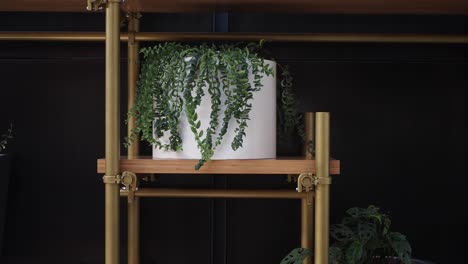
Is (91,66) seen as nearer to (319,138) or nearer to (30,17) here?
(30,17)

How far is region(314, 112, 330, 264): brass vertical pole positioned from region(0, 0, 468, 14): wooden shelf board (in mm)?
293

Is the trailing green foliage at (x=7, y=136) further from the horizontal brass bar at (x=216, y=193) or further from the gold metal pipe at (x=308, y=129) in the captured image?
the gold metal pipe at (x=308, y=129)

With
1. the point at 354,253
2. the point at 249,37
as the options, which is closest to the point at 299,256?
the point at 354,253

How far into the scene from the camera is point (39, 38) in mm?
1267

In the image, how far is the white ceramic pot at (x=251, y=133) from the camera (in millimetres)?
990

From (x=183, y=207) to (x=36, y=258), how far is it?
40 centimetres

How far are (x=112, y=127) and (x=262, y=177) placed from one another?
1.68 ft

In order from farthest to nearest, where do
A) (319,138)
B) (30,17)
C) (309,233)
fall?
(30,17) < (309,233) < (319,138)

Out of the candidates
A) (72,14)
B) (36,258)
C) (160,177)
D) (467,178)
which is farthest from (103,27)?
(467,178)

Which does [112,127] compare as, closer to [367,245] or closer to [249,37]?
[249,37]

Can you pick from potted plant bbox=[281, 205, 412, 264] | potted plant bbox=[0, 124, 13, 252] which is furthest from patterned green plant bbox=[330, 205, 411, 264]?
potted plant bbox=[0, 124, 13, 252]

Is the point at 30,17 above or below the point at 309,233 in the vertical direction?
above

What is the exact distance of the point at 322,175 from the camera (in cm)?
98

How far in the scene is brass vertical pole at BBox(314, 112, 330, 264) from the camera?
0.97 m
